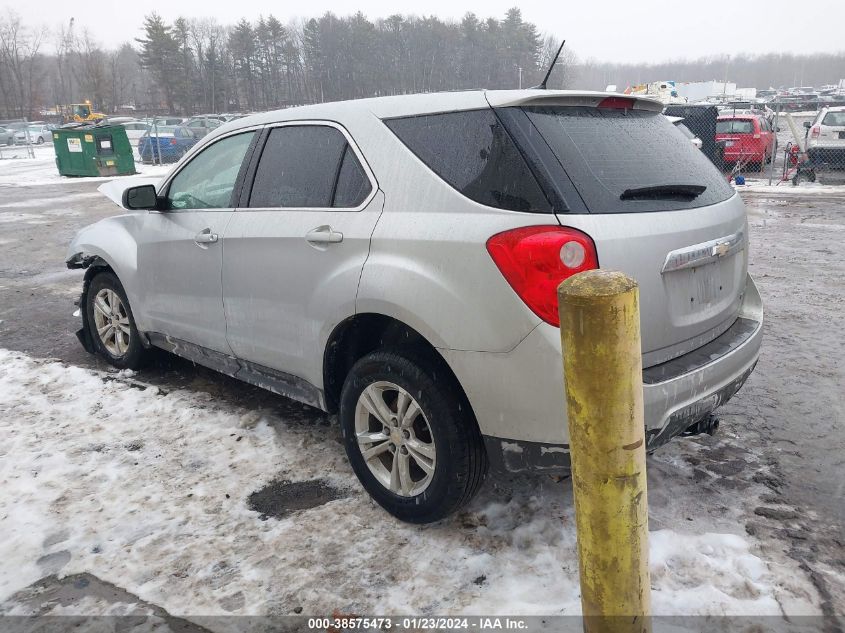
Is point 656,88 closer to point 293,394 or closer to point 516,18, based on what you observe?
point 516,18

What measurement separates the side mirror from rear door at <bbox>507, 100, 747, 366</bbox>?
8.35 feet

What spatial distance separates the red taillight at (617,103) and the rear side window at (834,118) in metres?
15.2

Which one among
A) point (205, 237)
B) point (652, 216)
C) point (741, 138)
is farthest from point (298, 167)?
point (741, 138)

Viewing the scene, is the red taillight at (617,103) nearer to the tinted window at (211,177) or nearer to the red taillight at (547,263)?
the red taillight at (547,263)

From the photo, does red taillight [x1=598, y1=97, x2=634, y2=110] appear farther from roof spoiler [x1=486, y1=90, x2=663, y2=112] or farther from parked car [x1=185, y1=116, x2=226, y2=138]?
parked car [x1=185, y1=116, x2=226, y2=138]

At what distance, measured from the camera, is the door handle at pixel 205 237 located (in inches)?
147

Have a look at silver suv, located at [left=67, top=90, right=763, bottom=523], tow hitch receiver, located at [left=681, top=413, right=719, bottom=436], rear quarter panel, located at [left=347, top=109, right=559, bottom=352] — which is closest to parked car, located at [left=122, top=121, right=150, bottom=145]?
silver suv, located at [left=67, top=90, right=763, bottom=523]

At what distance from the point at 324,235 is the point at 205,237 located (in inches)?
42.7

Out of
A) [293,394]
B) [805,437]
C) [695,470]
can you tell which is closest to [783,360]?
[805,437]

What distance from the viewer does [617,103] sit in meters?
2.95

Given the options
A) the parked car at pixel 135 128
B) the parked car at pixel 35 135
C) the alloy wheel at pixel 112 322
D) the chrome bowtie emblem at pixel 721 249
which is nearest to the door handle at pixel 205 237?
the alloy wheel at pixel 112 322

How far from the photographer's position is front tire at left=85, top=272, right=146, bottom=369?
4699mm

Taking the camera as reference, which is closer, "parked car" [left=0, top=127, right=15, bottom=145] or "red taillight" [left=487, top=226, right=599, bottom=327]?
"red taillight" [left=487, top=226, right=599, bottom=327]

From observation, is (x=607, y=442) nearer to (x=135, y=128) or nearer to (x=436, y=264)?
(x=436, y=264)
